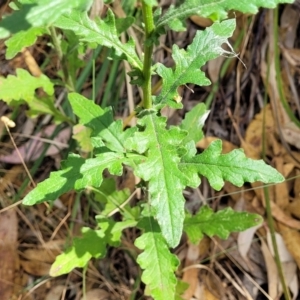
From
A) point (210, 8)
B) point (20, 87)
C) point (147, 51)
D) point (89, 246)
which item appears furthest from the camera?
point (20, 87)

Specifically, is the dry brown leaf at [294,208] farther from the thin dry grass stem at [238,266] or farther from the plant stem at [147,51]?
the plant stem at [147,51]

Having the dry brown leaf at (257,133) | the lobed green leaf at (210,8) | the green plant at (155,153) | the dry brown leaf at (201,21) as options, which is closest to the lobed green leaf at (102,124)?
the green plant at (155,153)

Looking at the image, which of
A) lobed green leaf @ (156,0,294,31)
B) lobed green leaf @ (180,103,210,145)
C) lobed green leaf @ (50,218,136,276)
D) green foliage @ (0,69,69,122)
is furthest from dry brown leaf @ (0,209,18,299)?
lobed green leaf @ (156,0,294,31)

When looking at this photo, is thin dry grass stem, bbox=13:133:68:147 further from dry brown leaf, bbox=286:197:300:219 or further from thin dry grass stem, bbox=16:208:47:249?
dry brown leaf, bbox=286:197:300:219

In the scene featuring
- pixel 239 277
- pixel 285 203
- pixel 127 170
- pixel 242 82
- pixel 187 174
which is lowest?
pixel 239 277

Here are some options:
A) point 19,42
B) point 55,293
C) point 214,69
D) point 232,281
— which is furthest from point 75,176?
point 214,69

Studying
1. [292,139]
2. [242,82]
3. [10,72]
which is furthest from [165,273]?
[10,72]

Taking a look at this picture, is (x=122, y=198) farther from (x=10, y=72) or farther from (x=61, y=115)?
(x=10, y=72)

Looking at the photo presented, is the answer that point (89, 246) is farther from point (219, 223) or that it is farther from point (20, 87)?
point (20, 87)
